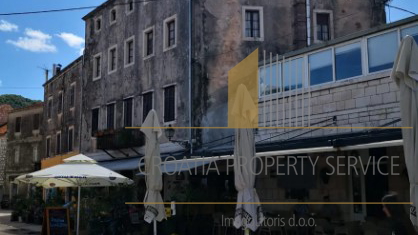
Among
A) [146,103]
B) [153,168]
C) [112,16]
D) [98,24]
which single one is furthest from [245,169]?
[98,24]

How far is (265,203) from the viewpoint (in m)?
13.9

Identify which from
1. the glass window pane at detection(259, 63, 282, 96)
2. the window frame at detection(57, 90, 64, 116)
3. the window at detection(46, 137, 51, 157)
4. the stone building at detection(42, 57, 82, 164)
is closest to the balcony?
the stone building at detection(42, 57, 82, 164)

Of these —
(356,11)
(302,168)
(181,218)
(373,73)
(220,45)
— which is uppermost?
(356,11)

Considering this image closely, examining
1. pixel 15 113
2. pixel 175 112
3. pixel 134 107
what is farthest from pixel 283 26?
pixel 15 113

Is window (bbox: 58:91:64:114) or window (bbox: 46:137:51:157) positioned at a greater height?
window (bbox: 58:91:64:114)

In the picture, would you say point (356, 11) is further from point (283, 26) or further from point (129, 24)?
point (129, 24)

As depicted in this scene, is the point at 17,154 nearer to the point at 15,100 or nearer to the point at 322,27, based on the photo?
the point at 15,100

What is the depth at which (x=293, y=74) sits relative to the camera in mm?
13695

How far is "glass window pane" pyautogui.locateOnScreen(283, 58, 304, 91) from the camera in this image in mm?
13555

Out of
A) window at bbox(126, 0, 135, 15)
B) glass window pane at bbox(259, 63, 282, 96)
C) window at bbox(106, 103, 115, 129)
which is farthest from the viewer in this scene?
window at bbox(106, 103, 115, 129)

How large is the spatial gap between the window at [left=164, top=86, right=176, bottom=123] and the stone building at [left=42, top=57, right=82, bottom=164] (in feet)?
32.0

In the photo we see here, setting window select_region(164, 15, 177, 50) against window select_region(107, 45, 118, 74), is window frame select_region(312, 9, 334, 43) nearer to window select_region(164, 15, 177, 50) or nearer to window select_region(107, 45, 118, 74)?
window select_region(164, 15, 177, 50)

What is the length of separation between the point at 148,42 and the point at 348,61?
38.2 ft

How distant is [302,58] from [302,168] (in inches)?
131
